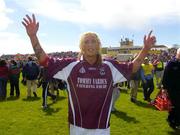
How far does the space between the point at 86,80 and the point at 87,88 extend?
0.33 ft

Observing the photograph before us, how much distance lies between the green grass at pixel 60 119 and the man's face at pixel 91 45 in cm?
645

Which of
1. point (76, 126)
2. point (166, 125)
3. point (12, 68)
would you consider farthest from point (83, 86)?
point (12, 68)

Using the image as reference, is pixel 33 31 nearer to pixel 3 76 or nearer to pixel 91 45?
pixel 91 45

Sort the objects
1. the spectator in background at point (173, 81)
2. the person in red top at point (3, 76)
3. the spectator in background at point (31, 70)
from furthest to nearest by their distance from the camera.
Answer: the spectator in background at point (31, 70)
the person in red top at point (3, 76)
the spectator in background at point (173, 81)

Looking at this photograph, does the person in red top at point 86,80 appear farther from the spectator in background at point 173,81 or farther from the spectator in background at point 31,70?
the spectator in background at point 31,70

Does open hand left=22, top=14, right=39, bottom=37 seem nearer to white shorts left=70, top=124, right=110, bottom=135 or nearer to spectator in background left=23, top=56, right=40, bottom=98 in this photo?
white shorts left=70, top=124, right=110, bottom=135

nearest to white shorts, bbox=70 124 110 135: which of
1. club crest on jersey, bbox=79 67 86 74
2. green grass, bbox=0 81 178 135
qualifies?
club crest on jersey, bbox=79 67 86 74

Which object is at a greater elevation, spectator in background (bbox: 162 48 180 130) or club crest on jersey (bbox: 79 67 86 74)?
club crest on jersey (bbox: 79 67 86 74)

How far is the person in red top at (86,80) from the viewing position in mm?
5023

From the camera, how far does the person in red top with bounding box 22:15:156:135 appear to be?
5023 millimetres

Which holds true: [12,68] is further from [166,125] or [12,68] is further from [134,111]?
[166,125]

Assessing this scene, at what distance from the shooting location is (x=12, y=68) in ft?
67.8

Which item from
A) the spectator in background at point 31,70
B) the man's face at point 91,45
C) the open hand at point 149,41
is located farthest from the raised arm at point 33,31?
the spectator in background at point 31,70

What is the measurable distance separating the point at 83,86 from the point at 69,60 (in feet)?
1.37
